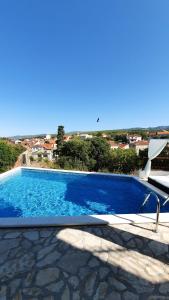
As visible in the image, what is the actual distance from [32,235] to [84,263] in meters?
1.13

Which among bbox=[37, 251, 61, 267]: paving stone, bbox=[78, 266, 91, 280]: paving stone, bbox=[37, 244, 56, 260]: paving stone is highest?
bbox=[37, 244, 56, 260]: paving stone

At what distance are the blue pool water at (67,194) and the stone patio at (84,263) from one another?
2.20m

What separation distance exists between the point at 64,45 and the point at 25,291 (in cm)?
1287

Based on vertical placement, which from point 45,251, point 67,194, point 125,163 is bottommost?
point 67,194

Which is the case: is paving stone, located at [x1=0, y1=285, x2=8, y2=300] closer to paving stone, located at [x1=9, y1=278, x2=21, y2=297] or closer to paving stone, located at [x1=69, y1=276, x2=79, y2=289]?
paving stone, located at [x1=9, y1=278, x2=21, y2=297]

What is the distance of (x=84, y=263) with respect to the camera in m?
2.68

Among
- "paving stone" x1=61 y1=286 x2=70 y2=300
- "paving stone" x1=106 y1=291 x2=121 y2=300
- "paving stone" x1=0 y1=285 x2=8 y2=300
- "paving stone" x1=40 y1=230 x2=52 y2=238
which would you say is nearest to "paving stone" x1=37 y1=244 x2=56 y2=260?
"paving stone" x1=40 y1=230 x2=52 y2=238

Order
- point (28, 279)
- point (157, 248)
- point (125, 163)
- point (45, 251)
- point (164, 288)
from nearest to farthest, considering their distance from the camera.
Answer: point (164, 288) < point (28, 279) < point (45, 251) < point (157, 248) < point (125, 163)

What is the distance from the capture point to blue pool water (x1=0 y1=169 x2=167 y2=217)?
580 centimetres

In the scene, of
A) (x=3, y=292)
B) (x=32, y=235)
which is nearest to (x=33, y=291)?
(x=3, y=292)

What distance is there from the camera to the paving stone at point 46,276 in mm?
2346

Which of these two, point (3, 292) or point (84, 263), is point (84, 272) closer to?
point (84, 263)

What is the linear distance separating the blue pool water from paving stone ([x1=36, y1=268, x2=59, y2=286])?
299 cm

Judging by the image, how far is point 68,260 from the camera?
8.93 feet
